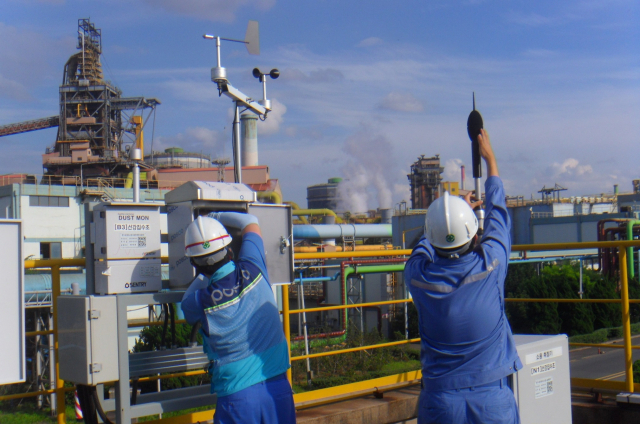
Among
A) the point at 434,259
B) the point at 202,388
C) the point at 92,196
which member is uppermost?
the point at 92,196

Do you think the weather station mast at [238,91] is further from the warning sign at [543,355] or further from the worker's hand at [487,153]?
the warning sign at [543,355]

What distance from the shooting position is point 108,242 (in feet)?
11.7

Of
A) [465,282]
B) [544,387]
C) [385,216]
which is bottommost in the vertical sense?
[544,387]

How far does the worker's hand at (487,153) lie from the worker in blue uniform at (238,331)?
1375 mm

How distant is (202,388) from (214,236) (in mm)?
1339

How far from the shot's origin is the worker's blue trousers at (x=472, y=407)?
267cm

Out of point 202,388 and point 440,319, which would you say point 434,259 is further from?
point 202,388

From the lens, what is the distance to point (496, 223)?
9.55 ft

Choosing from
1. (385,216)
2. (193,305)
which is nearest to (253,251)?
(193,305)

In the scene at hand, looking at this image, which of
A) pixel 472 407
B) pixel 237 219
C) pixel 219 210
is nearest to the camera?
pixel 472 407

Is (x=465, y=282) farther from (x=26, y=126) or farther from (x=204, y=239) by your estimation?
(x=26, y=126)

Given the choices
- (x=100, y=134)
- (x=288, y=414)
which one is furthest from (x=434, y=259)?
(x=100, y=134)

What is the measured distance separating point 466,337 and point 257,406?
3.67ft

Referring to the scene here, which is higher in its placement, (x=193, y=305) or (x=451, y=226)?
(x=451, y=226)
